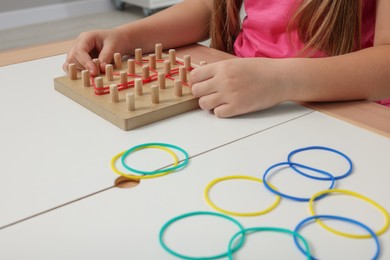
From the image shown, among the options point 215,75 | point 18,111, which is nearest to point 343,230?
point 215,75

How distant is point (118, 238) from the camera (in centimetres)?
44

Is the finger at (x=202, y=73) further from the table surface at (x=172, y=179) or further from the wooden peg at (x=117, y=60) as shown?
the wooden peg at (x=117, y=60)

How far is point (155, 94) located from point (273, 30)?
0.38m

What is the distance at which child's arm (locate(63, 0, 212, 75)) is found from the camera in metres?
0.85

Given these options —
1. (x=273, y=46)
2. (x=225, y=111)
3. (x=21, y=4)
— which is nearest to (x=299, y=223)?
(x=225, y=111)

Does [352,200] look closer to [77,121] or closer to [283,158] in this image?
[283,158]

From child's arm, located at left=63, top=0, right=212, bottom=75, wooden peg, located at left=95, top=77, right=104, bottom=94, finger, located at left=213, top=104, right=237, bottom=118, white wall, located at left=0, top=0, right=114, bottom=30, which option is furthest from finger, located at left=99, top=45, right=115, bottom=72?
white wall, located at left=0, top=0, right=114, bottom=30

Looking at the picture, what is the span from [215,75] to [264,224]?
30 cm

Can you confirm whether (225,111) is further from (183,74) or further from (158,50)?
(158,50)

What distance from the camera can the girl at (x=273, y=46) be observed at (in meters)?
0.68

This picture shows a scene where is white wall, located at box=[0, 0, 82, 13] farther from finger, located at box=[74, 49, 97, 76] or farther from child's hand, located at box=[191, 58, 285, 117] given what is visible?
child's hand, located at box=[191, 58, 285, 117]

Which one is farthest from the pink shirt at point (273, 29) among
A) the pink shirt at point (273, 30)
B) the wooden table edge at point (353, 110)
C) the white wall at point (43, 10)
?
the white wall at point (43, 10)

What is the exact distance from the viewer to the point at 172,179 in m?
0.53

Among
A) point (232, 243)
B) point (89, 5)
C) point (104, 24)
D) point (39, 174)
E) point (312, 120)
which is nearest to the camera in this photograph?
point (232, 243)
